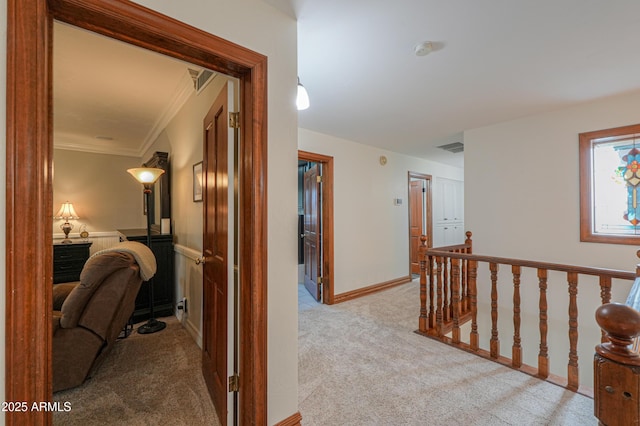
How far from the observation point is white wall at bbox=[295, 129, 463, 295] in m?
3.96

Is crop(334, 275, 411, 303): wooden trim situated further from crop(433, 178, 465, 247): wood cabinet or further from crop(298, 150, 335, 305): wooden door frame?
crop(433, 178, 465, 247): wood cabinet

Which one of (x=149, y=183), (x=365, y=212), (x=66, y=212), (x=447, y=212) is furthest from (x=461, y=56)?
(x=66, y=212)

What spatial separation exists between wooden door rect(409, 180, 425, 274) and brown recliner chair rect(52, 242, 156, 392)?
4.72 m

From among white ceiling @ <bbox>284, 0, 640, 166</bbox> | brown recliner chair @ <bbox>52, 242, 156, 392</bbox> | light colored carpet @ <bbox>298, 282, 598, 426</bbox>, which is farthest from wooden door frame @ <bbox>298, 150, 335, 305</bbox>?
brown recliner chair @ <bbox>52, 242, 156, 392</bbox>

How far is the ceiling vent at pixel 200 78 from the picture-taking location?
2229 millimetres

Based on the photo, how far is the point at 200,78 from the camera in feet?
7.79

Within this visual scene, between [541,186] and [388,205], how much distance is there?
82.2 inches

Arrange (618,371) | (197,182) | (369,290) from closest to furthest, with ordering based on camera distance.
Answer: (618,371) < (197,182) < (369,290)

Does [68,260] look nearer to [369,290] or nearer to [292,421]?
[292,421]

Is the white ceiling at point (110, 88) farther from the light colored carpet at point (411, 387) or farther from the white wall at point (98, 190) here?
the light colored carpet at point (411, 387)

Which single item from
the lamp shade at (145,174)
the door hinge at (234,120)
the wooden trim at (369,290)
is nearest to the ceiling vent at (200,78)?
the door hinge at (234,120)

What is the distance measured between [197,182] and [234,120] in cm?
122

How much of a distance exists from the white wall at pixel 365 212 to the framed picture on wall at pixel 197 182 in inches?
56.6

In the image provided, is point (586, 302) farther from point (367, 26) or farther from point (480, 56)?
point (367, 26)
